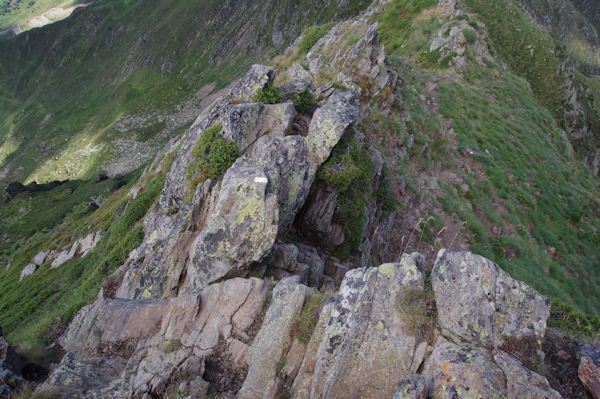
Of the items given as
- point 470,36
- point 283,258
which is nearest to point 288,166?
point 283,258

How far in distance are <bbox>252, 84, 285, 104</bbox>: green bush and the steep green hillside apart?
224 feet

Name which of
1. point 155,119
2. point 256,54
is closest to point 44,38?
point 155,119

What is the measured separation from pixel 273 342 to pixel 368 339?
2.72 metres

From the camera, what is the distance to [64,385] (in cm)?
836

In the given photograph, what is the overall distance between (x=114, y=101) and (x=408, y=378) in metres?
131

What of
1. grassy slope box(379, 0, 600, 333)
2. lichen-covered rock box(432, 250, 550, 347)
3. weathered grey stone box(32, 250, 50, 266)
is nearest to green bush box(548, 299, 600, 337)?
grassy slope box(379, 0, 600, 333)

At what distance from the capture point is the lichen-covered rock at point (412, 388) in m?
6.29

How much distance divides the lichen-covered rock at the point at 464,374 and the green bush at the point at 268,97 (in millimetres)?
14757

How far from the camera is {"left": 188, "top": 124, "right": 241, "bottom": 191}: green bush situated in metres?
14.5

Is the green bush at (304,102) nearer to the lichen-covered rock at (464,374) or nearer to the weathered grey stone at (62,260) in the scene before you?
the lichen-covered rock at (464,374)

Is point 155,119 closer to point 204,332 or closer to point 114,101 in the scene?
point 114,101

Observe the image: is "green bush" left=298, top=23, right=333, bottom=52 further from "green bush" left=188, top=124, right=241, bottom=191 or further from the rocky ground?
"green bush" left=188, top=124, right=241, bottom=191

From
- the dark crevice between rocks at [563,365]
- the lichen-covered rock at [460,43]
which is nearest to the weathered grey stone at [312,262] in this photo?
the dark crevice between rocks at [563,365]

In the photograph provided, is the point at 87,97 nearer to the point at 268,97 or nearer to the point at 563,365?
the point at 268,97
